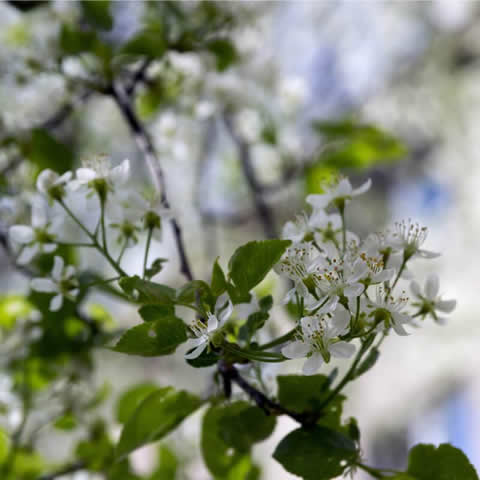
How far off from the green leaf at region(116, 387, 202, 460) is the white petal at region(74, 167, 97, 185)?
0.56ft

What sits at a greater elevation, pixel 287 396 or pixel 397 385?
pixel 397 385

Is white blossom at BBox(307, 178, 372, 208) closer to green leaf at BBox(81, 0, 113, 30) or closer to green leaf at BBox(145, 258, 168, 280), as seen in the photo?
green leaf at BBox(145, 258, 168, 280)

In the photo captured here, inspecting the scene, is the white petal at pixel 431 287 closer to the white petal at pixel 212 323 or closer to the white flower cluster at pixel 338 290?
the white flower cluster at pixel 338 290

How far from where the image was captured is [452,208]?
3139mm

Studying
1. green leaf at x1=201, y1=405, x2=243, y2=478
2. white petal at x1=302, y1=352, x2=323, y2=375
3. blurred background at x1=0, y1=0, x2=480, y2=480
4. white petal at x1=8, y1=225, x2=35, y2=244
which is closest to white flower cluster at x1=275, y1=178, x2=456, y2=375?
white petal at x1=302, y1=352, x2=323, y2=375

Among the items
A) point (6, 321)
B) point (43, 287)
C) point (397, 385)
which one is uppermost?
point (397, 385)

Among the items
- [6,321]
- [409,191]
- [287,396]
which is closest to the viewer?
[287,396]

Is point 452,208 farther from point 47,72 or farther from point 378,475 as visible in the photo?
point 378,475

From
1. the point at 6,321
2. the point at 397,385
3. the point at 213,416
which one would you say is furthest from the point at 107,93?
the point at 397,385

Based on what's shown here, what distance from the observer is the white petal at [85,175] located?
1.63ft

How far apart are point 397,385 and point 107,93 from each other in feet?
8.28

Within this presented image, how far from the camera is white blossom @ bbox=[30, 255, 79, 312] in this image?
0.51m

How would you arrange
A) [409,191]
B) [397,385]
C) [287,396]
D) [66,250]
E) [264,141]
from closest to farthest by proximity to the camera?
[287,396] < [66,250] < [264,141] < [397,385] < [409,191]

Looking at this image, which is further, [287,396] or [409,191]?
[409,191]
